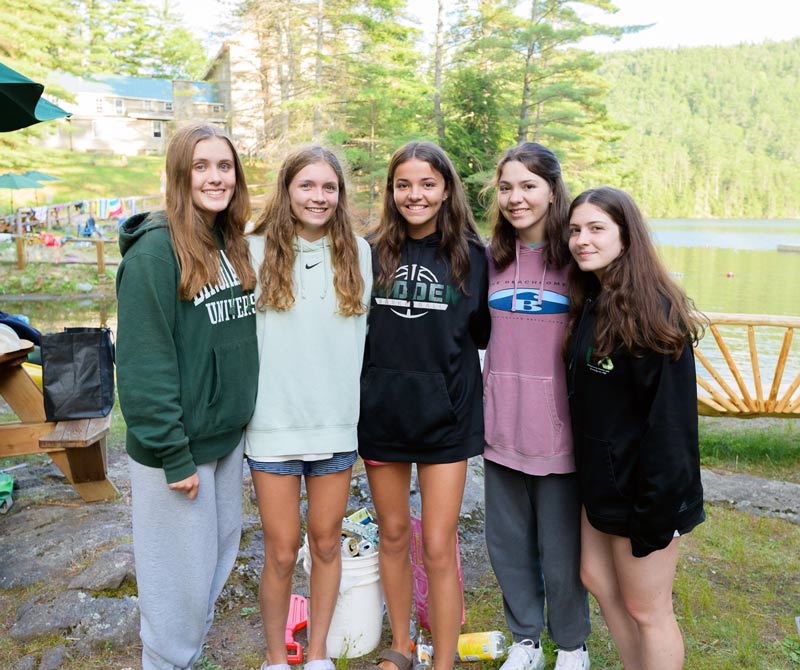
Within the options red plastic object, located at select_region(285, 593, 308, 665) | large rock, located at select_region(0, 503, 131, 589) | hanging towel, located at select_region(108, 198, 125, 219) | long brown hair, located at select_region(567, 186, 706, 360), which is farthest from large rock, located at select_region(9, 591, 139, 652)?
hanging towel, located at select_region(108, 198, 125, 219)

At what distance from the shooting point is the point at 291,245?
2459 mm

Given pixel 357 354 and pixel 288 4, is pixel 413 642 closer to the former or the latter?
pixel 357 354

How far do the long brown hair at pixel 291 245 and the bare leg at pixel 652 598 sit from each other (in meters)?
1.23

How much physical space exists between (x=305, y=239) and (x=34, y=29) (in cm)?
Result: 2212

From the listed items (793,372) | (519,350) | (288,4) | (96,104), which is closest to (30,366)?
(519,350)

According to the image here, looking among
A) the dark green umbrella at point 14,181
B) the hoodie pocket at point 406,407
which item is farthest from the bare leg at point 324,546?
the dark green umbrella at point 14,181

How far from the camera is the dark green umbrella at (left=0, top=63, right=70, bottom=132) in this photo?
3648 millimetres

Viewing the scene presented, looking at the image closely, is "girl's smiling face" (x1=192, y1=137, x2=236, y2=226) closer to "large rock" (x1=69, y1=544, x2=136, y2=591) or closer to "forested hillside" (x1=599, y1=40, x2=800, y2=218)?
"large rock" (x1=69, y1=544, x2=136, y2=591)

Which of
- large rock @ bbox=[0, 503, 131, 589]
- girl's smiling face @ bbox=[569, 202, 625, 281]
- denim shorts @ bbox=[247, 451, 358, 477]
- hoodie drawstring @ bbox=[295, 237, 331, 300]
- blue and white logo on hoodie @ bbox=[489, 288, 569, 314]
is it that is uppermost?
girl's smiling face @ bbox=[569, 202, 625, 281]

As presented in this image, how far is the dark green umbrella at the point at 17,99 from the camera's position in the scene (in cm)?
365

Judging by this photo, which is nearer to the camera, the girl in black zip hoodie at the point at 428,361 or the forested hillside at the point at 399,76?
the girl in black zip hoodie at the point at 428,361

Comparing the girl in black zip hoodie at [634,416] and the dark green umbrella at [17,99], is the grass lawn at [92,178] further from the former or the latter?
the girl in black zip hoodie at [634,416]

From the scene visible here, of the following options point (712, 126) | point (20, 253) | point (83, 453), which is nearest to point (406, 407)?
point (83, 453)

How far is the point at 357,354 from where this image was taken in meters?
2.50
